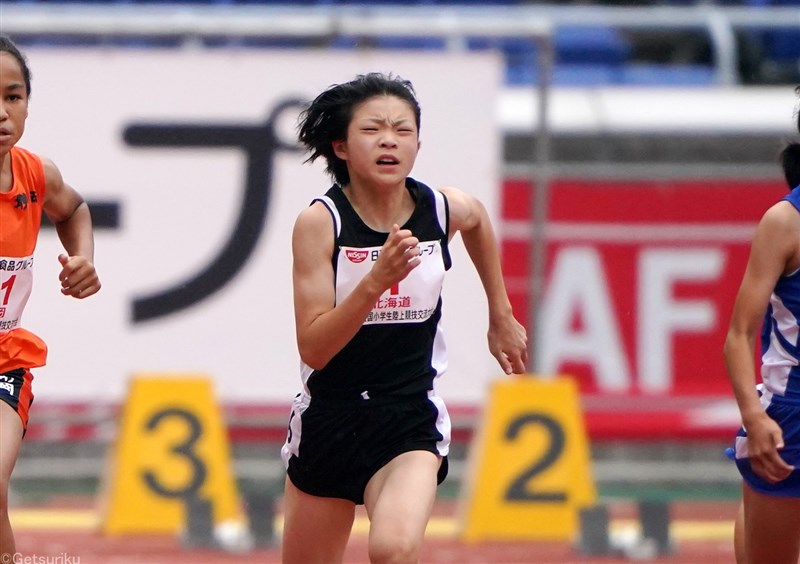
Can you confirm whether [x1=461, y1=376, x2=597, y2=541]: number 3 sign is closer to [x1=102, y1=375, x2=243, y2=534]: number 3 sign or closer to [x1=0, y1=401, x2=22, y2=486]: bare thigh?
[x1=102, y1=375, x2=243, y2=534]: number 3 sign

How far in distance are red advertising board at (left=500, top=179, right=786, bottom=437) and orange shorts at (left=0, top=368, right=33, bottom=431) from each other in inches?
228

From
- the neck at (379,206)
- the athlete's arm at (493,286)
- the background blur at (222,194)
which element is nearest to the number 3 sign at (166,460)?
the background blur at (222,194)

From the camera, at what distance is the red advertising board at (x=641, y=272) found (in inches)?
413

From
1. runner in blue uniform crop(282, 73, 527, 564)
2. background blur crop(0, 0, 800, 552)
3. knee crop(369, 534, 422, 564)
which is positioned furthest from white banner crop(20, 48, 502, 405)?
knee crop(369, 534, 422, 564)

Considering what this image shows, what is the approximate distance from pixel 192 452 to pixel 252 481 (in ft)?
2.83

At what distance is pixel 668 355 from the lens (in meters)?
10.5

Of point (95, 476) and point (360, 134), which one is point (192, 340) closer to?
point (95, 476)

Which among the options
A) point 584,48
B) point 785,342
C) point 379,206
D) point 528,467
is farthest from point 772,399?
point 584,48

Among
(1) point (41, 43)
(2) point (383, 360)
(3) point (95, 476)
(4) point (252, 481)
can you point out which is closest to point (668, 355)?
(4) point (252, 481)

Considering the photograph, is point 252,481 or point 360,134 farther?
point 252,481

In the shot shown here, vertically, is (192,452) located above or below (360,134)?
below

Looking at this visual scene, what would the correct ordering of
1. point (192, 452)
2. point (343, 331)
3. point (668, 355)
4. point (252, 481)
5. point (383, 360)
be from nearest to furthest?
point (343, 331)
point (383, 360)
point (192, 452)
point (252, 481)
point (668, 355)

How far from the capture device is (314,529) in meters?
4.92

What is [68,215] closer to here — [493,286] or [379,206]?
[379,206]
